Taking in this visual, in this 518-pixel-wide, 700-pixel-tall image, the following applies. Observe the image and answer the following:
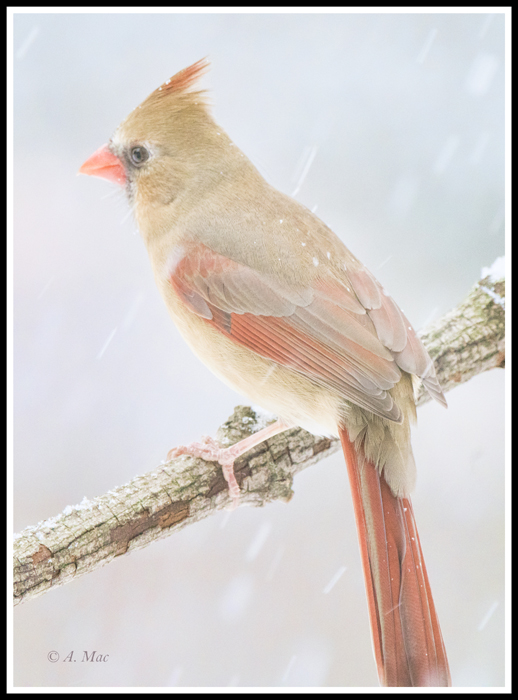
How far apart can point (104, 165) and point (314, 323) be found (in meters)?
0.99

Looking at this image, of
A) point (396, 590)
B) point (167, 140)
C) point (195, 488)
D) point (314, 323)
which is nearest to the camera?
point (396, 590)

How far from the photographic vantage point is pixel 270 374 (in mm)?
2096

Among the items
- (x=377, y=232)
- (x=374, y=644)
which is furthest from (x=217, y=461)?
(x=377, y=232)

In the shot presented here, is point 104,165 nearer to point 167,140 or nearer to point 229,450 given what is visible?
point 167,140

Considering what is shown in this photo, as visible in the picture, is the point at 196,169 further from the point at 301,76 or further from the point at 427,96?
the point at 427,96

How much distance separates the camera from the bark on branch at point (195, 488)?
190 centimetres

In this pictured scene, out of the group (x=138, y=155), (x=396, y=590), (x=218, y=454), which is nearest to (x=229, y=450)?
(x=218, y=454)

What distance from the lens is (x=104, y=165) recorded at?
7.78 feet

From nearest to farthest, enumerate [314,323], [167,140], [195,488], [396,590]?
[396,590] < [314,323] < [195,488] < [167,140]

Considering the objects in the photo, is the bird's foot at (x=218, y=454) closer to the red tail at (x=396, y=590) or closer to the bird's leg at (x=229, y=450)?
the bird's leg at (x=229, y=450)

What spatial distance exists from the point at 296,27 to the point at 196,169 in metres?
0.95

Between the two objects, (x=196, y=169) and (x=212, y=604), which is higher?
(x=196, y=169)

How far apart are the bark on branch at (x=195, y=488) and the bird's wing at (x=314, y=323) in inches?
18.2

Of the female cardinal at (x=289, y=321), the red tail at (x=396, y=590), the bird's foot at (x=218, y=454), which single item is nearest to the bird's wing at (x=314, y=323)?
the female cardinal at (x=289, y=321)
